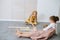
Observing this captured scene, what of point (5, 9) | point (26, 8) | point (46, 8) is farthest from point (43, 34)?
point (5, 9)

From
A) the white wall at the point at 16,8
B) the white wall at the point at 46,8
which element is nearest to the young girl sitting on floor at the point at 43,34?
the white wall at the point at 46,8

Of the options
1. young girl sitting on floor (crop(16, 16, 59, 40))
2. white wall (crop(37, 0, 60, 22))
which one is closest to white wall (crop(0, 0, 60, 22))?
white wall (crop(37, 0, 60, 22))

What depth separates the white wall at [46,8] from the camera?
374 cm

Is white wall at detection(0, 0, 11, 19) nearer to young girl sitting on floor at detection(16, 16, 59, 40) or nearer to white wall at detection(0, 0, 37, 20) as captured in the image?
white wall at detection(0, 0, 37, 20)

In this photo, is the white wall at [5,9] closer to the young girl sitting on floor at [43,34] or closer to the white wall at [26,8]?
the white wall at [26,8]

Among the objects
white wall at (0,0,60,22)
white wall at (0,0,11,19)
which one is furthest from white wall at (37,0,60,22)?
white wall at (0,0,11,19)

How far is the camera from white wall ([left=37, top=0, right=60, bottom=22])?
3.74 meters

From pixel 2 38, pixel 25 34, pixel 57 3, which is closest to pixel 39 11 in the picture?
pixel 57 3

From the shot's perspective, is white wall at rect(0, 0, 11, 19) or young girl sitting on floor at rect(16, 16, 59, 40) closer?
young girl sitting on floor at rect(16, 16, 59, 40)

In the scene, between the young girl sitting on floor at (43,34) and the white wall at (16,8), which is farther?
the white wall at (16,8)

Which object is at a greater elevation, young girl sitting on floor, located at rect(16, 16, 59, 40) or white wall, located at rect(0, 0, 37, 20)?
white wall, located at rect(0, 0, 37, 20)

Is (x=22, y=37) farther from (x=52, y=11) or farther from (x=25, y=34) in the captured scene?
(x=52, y=11)

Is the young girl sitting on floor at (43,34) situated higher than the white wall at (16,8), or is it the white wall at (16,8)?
the white wall at (16,8)

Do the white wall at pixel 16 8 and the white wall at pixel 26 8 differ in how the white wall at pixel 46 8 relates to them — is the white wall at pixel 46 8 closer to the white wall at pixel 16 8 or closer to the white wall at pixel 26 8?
the white wall at pixel 26 8
